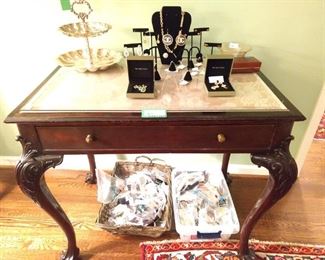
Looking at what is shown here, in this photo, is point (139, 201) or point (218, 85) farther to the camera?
point (139, 201)

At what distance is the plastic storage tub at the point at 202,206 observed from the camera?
A: 117 cm

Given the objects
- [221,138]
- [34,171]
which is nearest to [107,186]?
[34,171]

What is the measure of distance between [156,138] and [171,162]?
78 centimetres

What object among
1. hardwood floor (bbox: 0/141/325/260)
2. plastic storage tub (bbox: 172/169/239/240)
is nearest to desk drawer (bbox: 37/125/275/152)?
plastic storage tub (bbox: 172/169/239/240)

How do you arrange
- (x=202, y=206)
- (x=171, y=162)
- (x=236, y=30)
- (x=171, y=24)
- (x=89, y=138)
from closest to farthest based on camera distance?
(x=89, y=138) → (x=171, y=24) → (x=236, y=30) → (x=202, y=206) → (x=171, y=162)

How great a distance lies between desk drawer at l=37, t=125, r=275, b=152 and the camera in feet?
2.65

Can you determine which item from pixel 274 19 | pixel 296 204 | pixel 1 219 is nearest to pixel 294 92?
pixel 274 19

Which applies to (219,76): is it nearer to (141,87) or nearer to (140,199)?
(141,87)

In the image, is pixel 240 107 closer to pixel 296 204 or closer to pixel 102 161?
pixel 296 204

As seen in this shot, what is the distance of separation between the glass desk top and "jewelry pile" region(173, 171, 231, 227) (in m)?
0.63

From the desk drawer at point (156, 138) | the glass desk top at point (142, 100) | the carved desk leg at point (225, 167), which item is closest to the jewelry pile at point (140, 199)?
the carved desk leg at point (225, 167)

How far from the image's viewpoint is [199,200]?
132 cm

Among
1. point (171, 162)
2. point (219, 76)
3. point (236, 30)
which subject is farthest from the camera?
point (171, 162)

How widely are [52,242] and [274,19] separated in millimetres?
1455
